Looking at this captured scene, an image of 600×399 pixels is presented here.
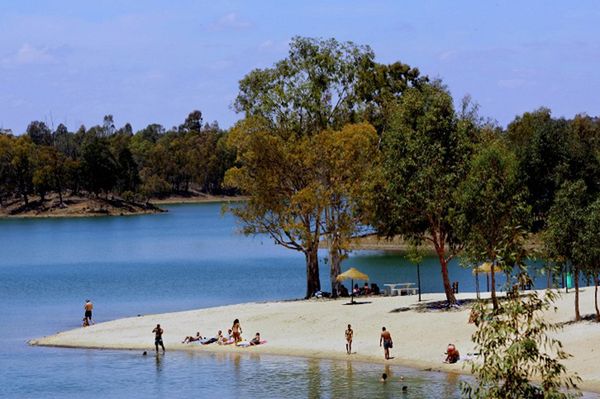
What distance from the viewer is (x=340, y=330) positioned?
5803 cm

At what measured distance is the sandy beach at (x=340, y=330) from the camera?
49.0m

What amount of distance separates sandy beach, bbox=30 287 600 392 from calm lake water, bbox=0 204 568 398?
186cm

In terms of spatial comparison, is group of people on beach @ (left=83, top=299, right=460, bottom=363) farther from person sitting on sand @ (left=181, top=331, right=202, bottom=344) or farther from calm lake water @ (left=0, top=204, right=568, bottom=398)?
calm lake water @ (left=0, top=204, right=568, bottom=398)

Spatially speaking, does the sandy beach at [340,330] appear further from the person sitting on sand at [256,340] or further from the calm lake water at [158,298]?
the calm lake water at [158,298]

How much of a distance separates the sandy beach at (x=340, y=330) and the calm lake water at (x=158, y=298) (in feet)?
6.09

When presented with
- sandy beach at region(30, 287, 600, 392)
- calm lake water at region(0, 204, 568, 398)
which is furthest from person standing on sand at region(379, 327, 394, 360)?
calm lake water at region(0, 204, 568, 398)

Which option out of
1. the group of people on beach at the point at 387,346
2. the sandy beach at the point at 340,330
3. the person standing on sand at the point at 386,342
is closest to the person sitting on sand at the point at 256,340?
the sandy beach at the point at 340,330

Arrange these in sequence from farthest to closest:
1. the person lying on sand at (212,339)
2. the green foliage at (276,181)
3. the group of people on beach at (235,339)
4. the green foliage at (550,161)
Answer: the green foliage at (550,161)
the green foliage at (276,181)
the person lying on sand at (212,339)
the group of people on beach at (235,339)

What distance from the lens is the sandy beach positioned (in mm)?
49031

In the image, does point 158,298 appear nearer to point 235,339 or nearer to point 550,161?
point 235,339

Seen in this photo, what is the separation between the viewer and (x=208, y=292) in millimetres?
89562

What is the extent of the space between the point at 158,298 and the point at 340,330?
30898 mm

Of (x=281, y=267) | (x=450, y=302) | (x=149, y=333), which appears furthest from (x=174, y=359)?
(x=281, y=267)

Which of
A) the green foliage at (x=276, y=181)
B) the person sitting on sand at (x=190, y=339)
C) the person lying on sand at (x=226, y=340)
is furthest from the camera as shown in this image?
the green foliage at (x=276, y=181)
